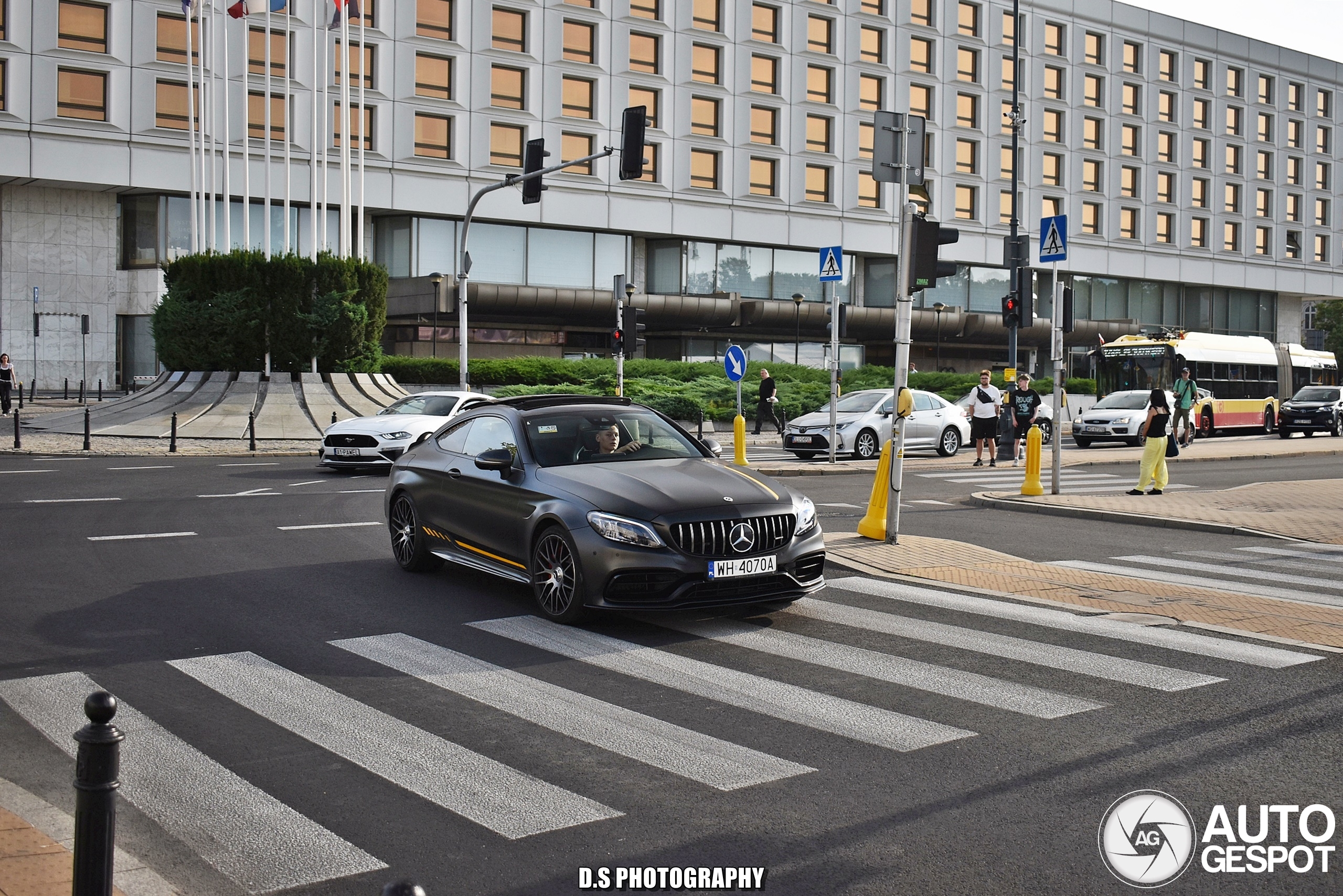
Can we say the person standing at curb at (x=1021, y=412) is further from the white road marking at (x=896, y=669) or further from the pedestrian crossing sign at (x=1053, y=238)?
the white road marking at (x=896, y=669)

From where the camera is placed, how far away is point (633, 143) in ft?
72.4

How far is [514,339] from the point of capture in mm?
55312

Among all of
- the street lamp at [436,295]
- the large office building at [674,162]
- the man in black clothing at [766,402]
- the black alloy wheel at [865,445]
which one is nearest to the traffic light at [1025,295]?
the black alloy wheel at [865,445]

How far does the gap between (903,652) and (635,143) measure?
52.6 ft

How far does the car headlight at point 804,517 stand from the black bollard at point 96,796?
575cm

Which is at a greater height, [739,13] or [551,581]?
[739,13]

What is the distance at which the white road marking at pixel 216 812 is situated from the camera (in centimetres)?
427

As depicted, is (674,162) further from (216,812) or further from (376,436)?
(216,812)

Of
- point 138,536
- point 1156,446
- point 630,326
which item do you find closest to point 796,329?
point 630,326

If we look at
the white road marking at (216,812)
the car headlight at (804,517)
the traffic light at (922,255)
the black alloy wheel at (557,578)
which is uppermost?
the traffic light at (922,255)

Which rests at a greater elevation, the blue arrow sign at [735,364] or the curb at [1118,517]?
the blue arrow sign at [735,364]

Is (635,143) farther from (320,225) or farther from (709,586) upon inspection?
(320,225)

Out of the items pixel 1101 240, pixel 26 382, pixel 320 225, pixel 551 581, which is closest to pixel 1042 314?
pixel 1101 240

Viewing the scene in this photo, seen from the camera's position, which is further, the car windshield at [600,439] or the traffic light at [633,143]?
the traffic light at [633,143]
